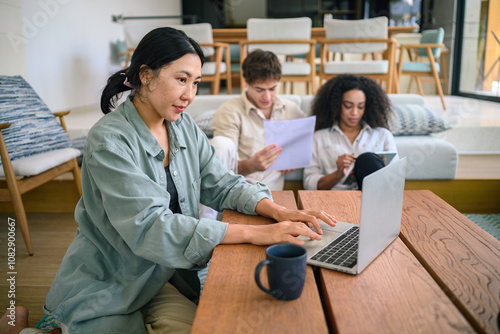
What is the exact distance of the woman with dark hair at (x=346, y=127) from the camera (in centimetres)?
217

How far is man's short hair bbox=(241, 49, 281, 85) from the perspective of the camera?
203 centimetres

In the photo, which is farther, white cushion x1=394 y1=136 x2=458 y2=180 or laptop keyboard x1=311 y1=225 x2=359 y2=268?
white cushion x1=394 y1=136 x2=458 y2=180

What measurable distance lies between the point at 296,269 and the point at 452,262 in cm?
37

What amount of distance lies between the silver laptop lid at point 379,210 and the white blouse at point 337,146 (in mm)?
1230

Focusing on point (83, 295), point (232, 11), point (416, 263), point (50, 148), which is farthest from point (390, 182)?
point (232, 11)

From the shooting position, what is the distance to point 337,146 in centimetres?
220

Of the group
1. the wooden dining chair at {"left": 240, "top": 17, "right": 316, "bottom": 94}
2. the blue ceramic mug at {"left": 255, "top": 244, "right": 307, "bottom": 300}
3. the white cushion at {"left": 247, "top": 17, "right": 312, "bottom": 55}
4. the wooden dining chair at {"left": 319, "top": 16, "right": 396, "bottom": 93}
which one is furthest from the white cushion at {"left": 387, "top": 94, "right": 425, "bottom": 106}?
the blue ceramic mug at {"left": 255, "top": 244, "right": 307, "bottom": 300}

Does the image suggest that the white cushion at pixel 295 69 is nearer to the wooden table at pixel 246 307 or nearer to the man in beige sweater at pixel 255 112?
the man in beige sweater at pixel 255 112

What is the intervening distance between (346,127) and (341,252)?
4.82 ft

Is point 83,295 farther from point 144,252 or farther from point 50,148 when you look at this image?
point 50,148

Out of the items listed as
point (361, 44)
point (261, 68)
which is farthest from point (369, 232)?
point (361, 44)

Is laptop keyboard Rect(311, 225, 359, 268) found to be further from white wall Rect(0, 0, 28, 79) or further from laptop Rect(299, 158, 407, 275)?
white wall Rect(0, 0, 28, 79)

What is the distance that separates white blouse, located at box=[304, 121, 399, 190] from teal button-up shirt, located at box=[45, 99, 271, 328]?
44.7 inches

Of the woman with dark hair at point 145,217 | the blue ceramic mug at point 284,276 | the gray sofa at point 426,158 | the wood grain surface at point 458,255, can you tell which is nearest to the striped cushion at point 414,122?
the gray sofa at point 426,158
